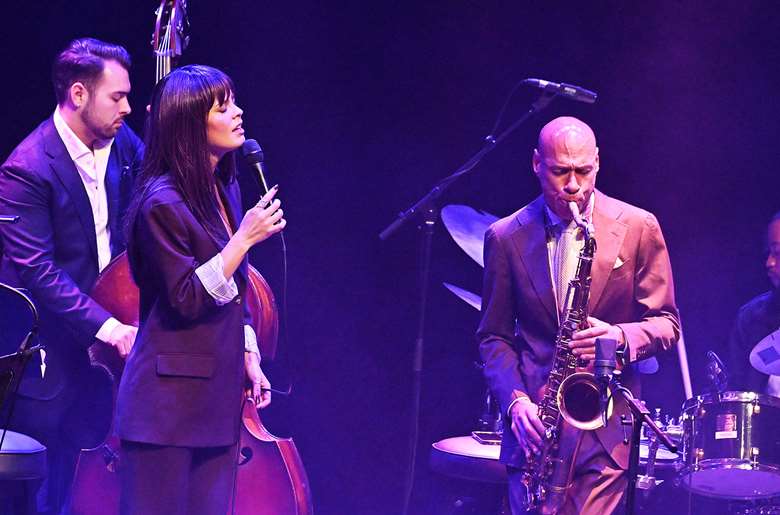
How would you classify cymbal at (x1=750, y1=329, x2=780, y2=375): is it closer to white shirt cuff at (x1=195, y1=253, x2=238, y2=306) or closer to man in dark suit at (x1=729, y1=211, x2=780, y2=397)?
man in dark suit at (x1=729, y1=211, x2=780, y2=397)

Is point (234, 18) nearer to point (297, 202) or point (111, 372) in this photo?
point (297, 202)

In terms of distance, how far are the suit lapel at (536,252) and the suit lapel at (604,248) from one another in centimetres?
11

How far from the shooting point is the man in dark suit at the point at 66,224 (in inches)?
132

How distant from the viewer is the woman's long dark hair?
245 cm

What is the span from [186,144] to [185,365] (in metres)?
0.54

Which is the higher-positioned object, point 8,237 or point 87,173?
point 87,173

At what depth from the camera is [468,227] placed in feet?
13.0

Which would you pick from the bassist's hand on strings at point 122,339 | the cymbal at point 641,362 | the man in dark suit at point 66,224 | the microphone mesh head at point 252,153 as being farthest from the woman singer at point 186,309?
the cymbal at point 641,362

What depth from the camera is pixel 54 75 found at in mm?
3535

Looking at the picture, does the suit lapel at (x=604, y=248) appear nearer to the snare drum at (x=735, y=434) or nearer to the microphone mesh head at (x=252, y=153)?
the microphone mesh head at (x=252, y=153)

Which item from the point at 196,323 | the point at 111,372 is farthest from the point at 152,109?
the point at 111,372

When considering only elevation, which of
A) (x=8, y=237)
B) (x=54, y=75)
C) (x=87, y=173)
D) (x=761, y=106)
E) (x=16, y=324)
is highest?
(x=761, y=106)

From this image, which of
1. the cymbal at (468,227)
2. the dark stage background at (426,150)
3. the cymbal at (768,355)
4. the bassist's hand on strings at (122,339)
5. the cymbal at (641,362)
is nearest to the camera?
the bassist's hand on strings at (122,339)

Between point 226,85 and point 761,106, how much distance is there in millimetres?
2986
